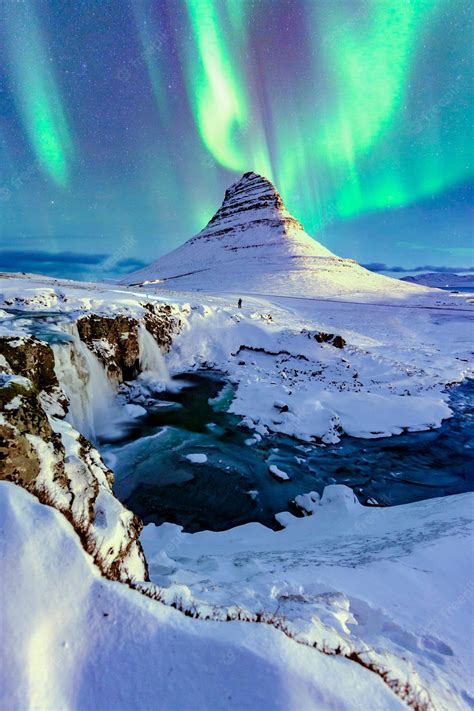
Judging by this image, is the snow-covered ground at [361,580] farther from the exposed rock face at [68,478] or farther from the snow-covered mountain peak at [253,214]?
the snow-covered mountain peak at [253,214]

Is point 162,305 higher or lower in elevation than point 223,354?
higher

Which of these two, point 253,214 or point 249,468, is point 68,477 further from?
point 253,214

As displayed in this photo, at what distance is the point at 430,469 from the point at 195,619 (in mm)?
8681

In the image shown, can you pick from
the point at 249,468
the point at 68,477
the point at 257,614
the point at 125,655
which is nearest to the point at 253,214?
the point at 249,468

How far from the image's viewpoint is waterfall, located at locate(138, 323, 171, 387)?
15.2 metres

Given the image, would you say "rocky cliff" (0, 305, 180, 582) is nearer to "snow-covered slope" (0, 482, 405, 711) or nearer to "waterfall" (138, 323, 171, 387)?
"snow-covered slope" (0, 482, 405, 711)

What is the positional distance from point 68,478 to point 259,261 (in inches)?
3445

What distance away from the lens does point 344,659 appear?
7.33 feet

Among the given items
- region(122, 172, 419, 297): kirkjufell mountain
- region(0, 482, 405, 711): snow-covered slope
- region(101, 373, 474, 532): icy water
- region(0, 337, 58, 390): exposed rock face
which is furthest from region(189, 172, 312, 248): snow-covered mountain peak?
region(0, 482, 405, 711): snow-covered slope

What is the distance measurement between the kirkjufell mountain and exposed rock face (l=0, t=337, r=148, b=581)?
50.9m

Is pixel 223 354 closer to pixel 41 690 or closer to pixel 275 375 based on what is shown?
pixel 275 375

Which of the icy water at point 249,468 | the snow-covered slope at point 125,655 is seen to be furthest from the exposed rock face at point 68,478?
the icy water at point 249,468

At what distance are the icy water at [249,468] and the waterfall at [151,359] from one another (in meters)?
3.88

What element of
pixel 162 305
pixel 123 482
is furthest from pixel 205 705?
pixel 162 305
